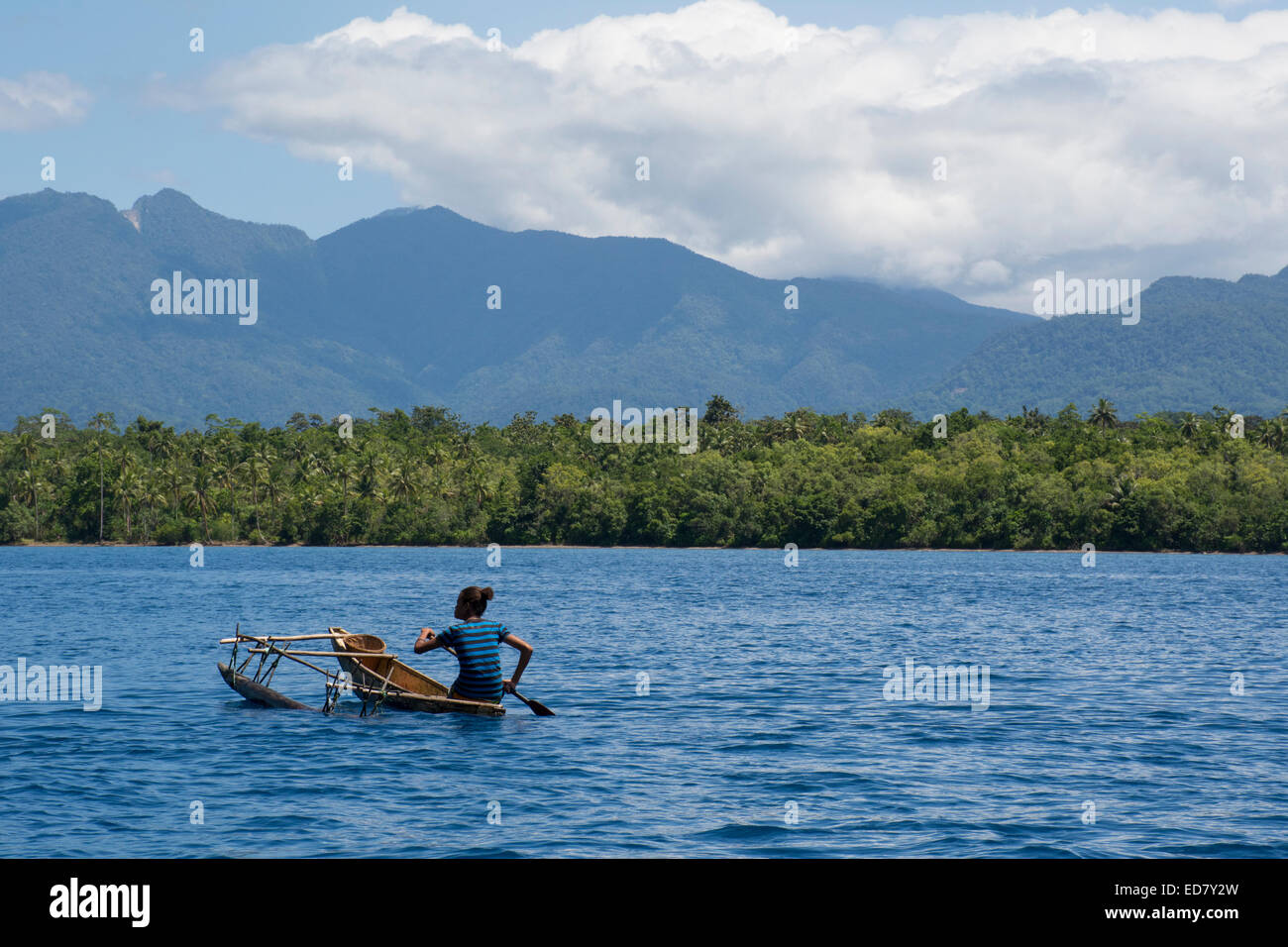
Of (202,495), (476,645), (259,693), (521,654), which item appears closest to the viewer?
(476,645)

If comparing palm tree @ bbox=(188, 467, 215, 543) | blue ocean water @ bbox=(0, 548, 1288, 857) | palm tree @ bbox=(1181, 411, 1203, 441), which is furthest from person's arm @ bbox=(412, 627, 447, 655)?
palm tree @ bbox=(1181, 411, 1203, 441)

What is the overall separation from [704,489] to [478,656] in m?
126

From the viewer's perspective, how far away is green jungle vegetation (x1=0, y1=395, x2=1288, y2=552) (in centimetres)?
12988

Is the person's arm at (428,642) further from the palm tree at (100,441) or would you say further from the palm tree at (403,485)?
the palm tree at (100,441)

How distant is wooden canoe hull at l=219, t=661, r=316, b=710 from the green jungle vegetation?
114m

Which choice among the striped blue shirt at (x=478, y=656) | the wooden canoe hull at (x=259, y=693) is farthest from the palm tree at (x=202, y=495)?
the striped blue shirt at (x=478, y=656)

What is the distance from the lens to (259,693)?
2678 cm

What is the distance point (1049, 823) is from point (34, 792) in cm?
1421

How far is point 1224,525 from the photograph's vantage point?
125 meters

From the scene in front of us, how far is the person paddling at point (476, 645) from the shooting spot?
2172 cm

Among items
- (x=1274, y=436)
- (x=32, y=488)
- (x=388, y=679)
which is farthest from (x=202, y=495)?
(x=388, y=679)

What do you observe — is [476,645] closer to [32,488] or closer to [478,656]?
[478,656]
